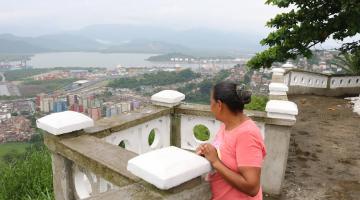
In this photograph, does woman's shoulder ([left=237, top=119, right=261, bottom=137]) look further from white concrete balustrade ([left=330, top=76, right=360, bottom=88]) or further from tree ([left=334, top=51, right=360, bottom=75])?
tree ([left=334, top=51, right=360, bottom=75])

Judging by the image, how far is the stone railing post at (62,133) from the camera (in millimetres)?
3119

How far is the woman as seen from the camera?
2016mm

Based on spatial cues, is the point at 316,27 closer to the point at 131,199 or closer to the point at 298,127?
the point at 298,127

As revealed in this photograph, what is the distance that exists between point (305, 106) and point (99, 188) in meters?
9.04

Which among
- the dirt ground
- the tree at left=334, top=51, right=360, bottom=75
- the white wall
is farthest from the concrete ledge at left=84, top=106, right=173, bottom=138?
the tree at left=334, top=51, right=360, bottom=75

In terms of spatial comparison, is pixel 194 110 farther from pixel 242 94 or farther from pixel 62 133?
pixel 242 94

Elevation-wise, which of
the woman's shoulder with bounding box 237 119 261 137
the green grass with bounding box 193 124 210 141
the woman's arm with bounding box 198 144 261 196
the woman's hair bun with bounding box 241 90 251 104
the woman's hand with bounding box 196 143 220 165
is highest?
the woman's hair bun with bounding box 241 90 251 104

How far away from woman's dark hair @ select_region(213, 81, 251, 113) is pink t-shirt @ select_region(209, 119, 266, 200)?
4.9 inches

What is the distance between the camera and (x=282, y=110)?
3.94 m

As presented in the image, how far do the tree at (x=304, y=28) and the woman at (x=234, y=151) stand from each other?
7.18 m

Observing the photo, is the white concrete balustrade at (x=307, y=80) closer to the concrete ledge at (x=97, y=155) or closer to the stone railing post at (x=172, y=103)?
the stone railing post at (x=172, y=103)

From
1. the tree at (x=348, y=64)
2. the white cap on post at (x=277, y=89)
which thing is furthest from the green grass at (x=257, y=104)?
the tree at (x=348, y=64)

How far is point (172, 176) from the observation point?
190 centimetres

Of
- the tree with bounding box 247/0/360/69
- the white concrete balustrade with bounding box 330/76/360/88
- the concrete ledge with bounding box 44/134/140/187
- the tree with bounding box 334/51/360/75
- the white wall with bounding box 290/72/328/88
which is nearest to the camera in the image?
the concrete ledge with bounding box 44/134/140/187
